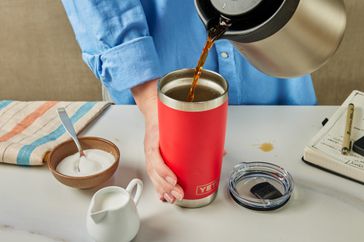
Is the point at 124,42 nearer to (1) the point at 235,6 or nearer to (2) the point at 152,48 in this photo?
(2) the point at 152,48

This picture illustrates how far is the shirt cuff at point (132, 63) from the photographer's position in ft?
2.71

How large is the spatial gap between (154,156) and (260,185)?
7.1 inches

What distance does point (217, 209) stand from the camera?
0.68 metres

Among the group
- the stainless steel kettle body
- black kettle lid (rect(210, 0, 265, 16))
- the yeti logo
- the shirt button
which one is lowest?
the yeti logo

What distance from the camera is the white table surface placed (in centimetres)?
64

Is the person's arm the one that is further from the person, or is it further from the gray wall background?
the gray wall background

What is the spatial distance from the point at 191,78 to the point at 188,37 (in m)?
0.30

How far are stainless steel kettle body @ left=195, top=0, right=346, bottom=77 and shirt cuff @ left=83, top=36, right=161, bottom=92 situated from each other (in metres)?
0.26

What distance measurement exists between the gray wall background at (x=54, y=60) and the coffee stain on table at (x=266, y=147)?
0.91 meters

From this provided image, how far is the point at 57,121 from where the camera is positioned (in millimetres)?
902

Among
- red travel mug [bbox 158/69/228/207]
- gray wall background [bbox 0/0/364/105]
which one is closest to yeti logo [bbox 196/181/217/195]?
red travel mug [bbox 158/69/228/207]

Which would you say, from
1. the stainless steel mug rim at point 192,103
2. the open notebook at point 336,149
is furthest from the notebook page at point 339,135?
the stainless steel mug rim at point 192,103

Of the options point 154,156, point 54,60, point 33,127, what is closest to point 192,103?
point 154,156

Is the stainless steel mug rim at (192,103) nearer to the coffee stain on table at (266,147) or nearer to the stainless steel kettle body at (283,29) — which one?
the stainless steel kettle body at (283,29)
